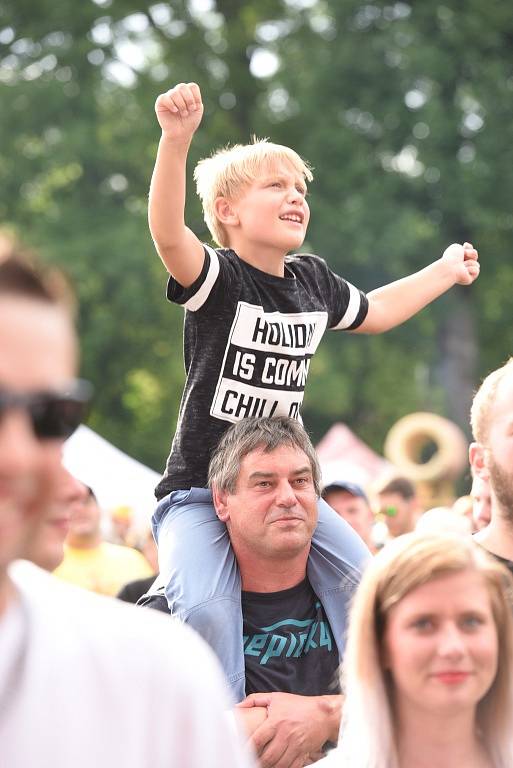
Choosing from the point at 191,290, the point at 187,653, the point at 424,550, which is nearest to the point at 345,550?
the point at 191,290

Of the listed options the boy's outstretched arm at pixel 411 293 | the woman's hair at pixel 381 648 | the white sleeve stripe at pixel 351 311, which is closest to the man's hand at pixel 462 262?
the boy's outstretched arm at pixel 411 293

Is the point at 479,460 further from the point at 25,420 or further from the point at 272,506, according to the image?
the point at 25,420

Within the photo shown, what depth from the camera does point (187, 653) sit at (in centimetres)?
149

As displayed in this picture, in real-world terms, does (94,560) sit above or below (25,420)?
above

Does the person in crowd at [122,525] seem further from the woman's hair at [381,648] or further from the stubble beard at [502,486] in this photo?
the woman's hair at [381,648]

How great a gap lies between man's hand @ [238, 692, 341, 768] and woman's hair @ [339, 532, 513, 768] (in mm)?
998

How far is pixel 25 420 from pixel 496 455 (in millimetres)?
2347

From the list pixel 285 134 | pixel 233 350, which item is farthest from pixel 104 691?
pixel 285 134

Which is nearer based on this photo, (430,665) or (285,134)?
(430,665)

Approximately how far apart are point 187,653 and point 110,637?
8 cm

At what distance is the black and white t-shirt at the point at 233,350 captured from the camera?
3994 mm

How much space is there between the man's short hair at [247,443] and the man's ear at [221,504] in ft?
0.05

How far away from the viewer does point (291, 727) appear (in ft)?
11.6

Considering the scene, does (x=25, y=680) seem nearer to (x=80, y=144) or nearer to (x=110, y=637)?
(x=110, y=637)
